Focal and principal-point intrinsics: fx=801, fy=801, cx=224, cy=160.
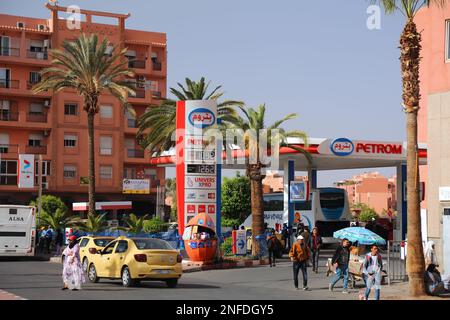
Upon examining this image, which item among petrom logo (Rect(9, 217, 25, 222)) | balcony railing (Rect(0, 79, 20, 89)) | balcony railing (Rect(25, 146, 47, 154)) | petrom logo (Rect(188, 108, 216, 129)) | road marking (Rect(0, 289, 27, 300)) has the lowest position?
road marking (Rect(0, 289, 27, 300))

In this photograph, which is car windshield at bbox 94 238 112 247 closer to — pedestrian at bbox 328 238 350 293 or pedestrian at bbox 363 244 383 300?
pedestrian at bbox 328 238 350 293

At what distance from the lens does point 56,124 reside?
7450 cm

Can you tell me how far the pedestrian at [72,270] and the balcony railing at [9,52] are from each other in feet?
179

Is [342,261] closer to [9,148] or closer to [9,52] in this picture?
[9,148]

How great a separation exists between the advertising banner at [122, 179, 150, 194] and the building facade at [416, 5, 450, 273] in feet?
165

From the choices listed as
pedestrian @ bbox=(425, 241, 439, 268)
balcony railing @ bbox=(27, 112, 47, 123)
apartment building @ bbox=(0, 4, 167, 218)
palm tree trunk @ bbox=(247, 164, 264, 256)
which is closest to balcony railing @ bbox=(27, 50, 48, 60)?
apartment building @ bbox=(0, 4, 167, 218)

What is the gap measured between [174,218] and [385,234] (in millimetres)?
40668

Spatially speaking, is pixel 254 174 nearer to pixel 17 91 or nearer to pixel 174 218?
pixel 17 91

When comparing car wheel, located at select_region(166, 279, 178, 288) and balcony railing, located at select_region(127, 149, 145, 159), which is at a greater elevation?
balcony railing, located at select_region(127, 149, 145, 159)

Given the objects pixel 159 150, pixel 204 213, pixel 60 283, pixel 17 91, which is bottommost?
pixel 60 283

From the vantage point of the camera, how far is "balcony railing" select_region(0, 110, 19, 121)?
72.9 metres

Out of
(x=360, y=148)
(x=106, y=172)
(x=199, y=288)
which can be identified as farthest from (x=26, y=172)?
(x=199, y=288)

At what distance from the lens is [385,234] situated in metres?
52.4

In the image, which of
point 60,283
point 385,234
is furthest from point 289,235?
point 60,283
